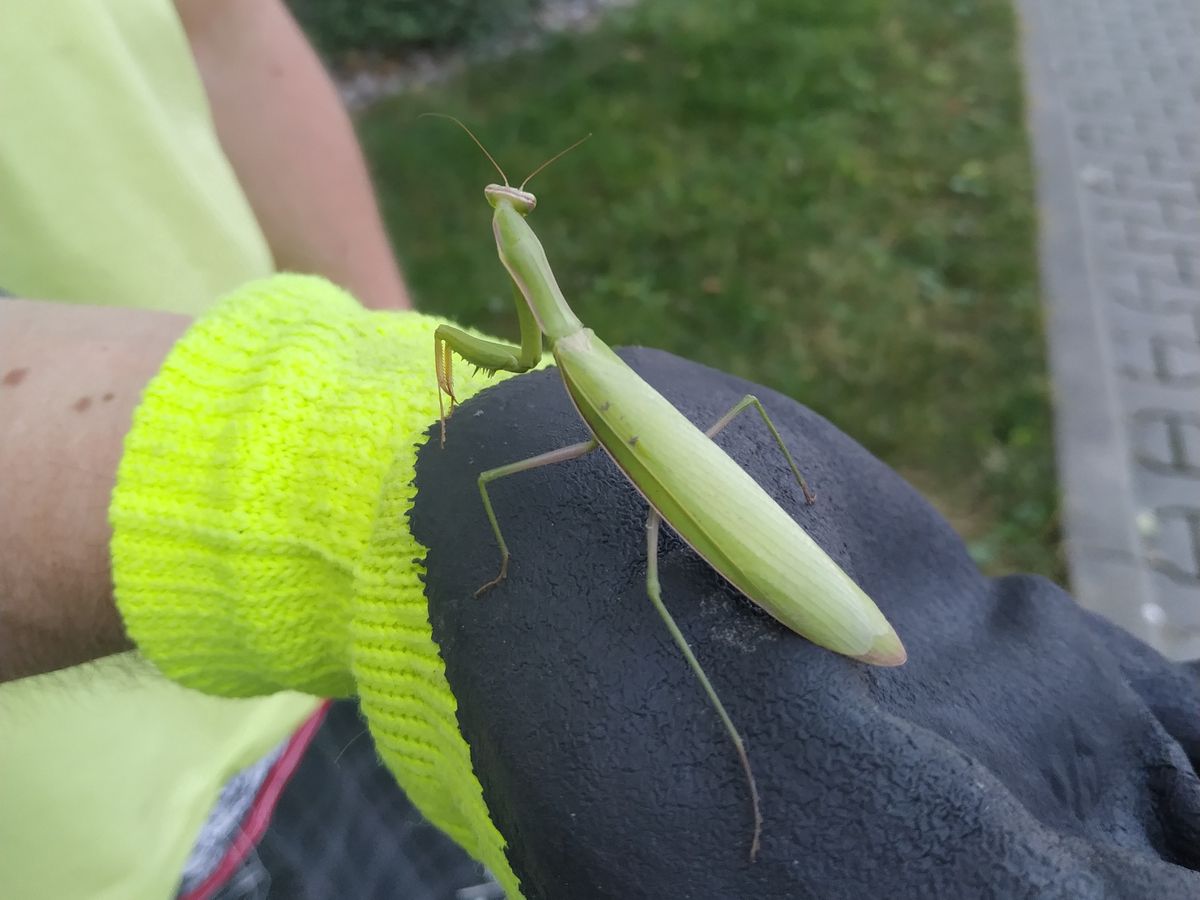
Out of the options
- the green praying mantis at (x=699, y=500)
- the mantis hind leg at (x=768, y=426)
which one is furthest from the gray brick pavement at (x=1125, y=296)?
the green praying mantis at (x=699, y=500)

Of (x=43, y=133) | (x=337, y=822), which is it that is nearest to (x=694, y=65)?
(x=43, y=133)

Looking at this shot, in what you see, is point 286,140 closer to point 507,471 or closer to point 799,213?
point 507,471

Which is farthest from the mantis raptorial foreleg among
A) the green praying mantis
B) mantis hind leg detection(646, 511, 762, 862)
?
mantis hind leg detection(646, 511, 762, 862)

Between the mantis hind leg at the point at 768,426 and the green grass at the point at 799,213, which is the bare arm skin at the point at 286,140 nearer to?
the mantis hind leg at the point at 768,426

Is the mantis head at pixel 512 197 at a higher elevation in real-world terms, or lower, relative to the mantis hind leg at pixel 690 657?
higher

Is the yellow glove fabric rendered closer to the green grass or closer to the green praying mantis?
the green praying mantis

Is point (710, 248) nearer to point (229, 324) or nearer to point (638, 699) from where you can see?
point (229, 324)
